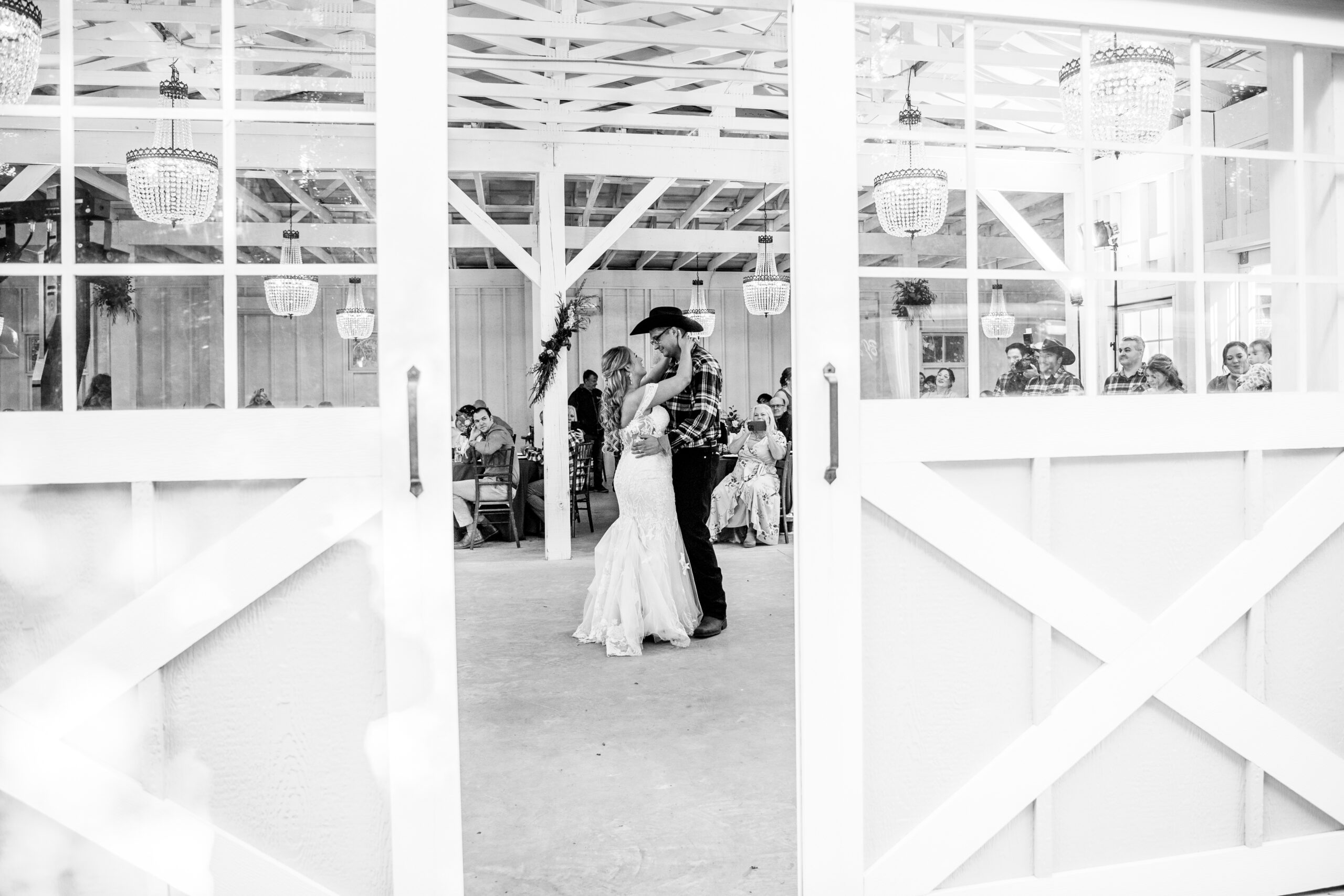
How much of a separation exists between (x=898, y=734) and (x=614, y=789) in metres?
1.22

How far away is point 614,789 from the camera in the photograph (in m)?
3.06

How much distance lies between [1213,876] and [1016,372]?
136 centimetres

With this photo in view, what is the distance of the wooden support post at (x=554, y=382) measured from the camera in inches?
301

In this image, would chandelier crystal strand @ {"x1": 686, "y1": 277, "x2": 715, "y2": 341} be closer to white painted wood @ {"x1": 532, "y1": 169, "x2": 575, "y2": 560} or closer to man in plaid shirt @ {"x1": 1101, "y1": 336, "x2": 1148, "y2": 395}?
white painted wood @ {"x1": 532, "y1": 169, "x2": 575, "y2": 560}

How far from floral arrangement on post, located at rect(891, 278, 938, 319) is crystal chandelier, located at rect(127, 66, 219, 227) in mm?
1529

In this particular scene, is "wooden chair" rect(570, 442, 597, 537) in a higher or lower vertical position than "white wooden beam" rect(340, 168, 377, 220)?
lower

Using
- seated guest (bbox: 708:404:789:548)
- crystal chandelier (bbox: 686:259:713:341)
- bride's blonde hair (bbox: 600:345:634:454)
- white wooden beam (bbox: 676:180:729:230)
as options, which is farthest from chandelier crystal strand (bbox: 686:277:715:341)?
bride's blonde hair (bbox: 600:345:634:454)

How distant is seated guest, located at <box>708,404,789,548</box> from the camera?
8.32 meters

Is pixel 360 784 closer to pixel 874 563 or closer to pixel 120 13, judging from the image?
pixel 874 563

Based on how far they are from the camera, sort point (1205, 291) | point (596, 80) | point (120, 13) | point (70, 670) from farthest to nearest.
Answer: point (596, 80), point (1205, 291), point (70, 670), point (120, 13)

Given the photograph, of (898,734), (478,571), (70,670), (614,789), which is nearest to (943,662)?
(898,734)

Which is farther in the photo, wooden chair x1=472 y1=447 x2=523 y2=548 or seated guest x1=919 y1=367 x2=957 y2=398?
wooden chair x1=472 y1=447 x2=523 y2=548

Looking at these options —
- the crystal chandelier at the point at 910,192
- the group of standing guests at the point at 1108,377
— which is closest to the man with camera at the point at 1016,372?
the group of standing guests at the point at 1108,377

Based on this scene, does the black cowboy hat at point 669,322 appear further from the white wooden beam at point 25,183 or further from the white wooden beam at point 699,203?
the white wooden beam at point 699,203
